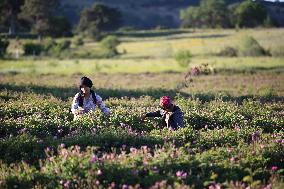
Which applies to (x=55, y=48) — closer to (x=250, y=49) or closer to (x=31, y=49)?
(x=31, y=49)

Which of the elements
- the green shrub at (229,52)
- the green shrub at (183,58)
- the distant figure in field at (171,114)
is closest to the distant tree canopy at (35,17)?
the green shrub at (229,52)

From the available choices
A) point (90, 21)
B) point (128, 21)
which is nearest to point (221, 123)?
point (90, 21)

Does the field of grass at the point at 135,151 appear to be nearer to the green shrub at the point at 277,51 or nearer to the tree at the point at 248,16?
the green shrub at the point at 277,51

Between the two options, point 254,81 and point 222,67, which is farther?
point 222,67

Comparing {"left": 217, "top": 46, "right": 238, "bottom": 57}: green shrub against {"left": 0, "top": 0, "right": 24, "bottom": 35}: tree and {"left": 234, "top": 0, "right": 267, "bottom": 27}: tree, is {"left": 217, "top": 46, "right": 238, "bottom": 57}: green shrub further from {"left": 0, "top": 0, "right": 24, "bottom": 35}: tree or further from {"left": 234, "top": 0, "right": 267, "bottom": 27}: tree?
{"left": 0, "top": 0, "right": 24, "bottom": 35}: tree

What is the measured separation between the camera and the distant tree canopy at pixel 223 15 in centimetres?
11232

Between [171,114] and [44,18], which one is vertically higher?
[44,18]

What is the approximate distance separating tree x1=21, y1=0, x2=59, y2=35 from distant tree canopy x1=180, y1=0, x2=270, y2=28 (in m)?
41.0

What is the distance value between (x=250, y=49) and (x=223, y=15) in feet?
230

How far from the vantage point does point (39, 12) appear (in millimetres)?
97938

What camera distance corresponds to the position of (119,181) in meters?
7.62

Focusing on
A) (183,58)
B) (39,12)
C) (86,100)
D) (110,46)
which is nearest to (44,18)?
(39,12)

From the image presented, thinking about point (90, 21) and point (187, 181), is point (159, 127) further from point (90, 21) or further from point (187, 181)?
point (90, 21)

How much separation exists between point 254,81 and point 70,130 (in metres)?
25.2
